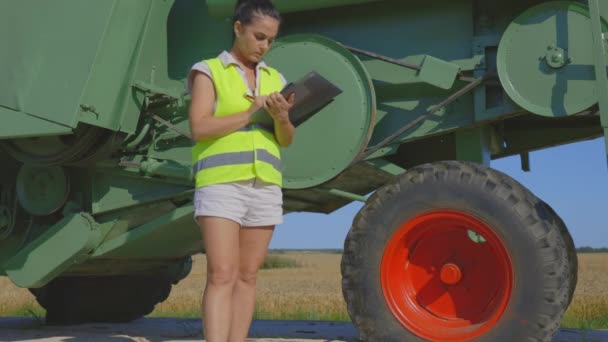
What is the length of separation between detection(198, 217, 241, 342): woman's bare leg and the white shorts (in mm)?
36

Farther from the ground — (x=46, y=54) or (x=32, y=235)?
(x=46, y=54)

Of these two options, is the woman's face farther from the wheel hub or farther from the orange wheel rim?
the wheel hub

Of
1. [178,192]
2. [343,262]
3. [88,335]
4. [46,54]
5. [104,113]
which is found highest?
[46,54]

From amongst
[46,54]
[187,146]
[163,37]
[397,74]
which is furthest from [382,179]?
[46,54]

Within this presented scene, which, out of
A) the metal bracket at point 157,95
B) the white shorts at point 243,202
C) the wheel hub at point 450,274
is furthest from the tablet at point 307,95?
the metal bracket at point 157,95

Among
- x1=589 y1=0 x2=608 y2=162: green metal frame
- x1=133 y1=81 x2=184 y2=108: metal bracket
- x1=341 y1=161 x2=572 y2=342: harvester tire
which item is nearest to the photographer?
x1=341 y1=161 x2=572 y2=342: harvester tire

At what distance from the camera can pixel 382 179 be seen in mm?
5941

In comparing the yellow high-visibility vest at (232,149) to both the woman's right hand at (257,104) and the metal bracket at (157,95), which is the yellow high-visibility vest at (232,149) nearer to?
the woman's right hand at (257,104)

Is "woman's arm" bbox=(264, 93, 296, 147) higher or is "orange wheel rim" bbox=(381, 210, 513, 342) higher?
"woman's arm" bbox=(264, 93, 296, 147)

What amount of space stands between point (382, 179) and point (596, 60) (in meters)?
1.70

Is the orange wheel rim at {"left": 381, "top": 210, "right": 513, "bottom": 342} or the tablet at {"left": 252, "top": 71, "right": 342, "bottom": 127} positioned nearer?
the tablet at {"left": 252, "top": 71, "right": 342, "bottom": 127}

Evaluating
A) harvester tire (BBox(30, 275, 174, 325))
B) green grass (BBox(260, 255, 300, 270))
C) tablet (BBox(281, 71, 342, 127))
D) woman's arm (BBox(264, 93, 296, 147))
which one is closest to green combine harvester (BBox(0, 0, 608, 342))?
harvester tire (BBox(30, 275, 174, 325))

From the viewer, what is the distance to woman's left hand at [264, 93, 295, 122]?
10.8 ft

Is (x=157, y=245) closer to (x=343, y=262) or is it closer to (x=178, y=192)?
(x=178, y=192)
